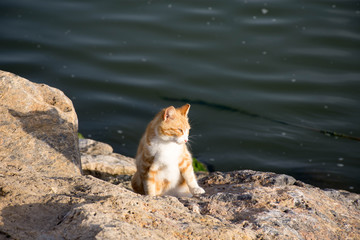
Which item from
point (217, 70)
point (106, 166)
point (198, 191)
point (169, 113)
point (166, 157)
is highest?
point (169, 113)

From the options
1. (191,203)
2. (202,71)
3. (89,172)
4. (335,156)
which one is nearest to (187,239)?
(191,203)

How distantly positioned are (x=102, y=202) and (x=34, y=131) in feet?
7.34

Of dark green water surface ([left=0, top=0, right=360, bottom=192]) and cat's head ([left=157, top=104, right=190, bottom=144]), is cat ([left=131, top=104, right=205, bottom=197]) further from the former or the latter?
dark green water surface ([left=0, top=0, right=360, bottom=192])

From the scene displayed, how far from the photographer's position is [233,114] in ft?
38.8

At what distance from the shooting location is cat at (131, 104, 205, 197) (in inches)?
206

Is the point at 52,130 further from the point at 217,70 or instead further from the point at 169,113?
the point at 217,70

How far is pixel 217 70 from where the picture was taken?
13.2 meters

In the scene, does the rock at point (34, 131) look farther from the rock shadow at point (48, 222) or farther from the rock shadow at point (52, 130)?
the rock shadow at point (48, 222)

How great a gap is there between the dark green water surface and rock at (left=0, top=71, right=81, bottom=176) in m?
5.06

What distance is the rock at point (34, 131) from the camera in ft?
17.0

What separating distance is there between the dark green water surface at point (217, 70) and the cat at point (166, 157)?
4844 millimetres

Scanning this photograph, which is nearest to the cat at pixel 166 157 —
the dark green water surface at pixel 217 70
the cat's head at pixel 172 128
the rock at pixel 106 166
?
the cat's head at pixel 172 128

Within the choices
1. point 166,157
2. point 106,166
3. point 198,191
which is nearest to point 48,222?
point 166,157

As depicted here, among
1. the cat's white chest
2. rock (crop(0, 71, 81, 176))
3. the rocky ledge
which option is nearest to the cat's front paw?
the rocky ledge
